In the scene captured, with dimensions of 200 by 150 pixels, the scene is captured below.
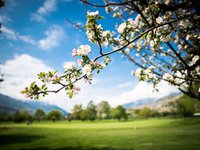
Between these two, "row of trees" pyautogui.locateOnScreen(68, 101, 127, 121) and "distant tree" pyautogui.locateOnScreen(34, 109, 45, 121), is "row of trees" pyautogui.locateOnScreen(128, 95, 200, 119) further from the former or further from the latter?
"distant tree" pyautogui.locateOnScreen(34, 109, 45, 121)

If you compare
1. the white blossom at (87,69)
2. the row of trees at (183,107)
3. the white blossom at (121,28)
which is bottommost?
the white blossom at (87,69)

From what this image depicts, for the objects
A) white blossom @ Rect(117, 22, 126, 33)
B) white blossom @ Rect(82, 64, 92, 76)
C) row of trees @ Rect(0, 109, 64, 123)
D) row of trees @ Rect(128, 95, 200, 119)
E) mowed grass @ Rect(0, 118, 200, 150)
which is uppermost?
row of trees @ Rect(0, 109, 64, 123)

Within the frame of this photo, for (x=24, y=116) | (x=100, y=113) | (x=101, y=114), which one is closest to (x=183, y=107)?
(x=101, y=114)

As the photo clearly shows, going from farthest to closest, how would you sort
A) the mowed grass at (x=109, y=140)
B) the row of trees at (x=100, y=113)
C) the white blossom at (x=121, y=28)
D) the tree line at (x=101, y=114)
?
the row of trees at (x=100, y=113)
the tree line at (x=101, y=114)
the mowed grass at (x=109, y=140)
the white blossom at (x=121, y=28)

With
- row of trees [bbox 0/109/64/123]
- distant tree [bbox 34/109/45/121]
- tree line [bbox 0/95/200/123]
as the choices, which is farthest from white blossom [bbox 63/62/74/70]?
distant tree [bbox 34/109/45/121]

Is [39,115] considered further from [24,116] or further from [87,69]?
[87,69]

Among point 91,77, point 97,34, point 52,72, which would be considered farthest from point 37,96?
point 97,34

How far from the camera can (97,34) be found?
3568mm

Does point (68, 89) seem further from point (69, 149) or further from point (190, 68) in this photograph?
point (69, 149)

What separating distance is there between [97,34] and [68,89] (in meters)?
1.10

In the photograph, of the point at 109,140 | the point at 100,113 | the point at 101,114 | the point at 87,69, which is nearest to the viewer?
the point at 87,69

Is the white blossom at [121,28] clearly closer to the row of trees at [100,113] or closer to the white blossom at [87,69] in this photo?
the white blossom at [87,69]

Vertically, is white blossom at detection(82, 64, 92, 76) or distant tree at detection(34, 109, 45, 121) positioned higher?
distant tree at detection(34, 109, 45, 121)

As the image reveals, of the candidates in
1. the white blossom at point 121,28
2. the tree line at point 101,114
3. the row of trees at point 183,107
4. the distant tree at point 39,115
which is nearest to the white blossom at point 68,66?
the white blossom at point 121,28
